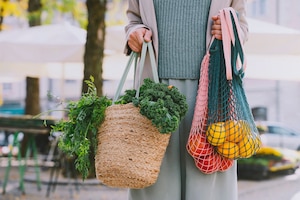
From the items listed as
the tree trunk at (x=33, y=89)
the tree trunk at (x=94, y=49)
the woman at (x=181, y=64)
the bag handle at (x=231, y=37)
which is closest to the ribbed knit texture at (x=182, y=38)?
the woman at (x=181, y=64)

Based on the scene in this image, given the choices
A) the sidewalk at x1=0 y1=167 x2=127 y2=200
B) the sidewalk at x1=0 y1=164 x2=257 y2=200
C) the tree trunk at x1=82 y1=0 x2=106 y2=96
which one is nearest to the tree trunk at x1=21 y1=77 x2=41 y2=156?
the sidewalk at x1=0 y1=164 x2=257 y2=200

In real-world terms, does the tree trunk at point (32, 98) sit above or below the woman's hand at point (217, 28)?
below

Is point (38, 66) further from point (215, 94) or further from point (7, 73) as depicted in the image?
point (215, 94)

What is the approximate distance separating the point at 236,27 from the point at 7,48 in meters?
6.42

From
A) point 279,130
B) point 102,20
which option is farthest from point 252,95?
point 102,20

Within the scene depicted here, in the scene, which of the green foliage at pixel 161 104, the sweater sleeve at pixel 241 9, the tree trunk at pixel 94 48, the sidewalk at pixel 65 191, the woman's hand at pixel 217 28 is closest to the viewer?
the green foliage at pixel 161 104

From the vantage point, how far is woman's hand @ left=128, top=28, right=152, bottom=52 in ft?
7.68

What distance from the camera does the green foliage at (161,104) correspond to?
6.70ft

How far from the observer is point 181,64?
93.5 inches

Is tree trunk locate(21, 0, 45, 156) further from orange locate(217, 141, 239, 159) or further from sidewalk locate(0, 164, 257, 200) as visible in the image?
orange locate(217, 141, 239, 159)

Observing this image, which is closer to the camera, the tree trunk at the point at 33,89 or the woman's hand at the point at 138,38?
the woman's hand at the point at 138,38

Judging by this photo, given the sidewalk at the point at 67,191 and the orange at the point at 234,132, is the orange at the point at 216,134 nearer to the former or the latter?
the orange at the point at 234,132

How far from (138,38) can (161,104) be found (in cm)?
40

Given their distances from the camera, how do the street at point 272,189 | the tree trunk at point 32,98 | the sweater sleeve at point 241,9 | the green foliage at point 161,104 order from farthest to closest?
the tree trunk at point 32,98
the street at point 272,189
the sweater sleeve at point 241,9
the green foliage at point 161,104
